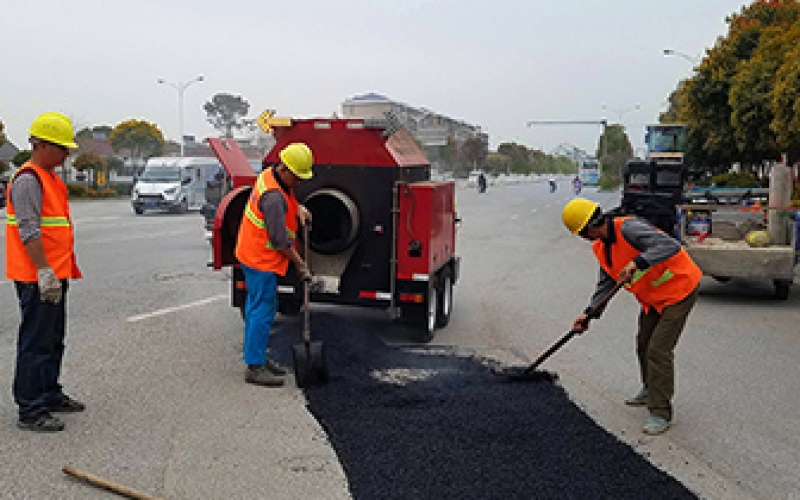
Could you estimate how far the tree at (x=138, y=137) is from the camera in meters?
65.6

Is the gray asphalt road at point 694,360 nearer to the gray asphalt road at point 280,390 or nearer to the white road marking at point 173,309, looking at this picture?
the gray asphalt road at point 280,390

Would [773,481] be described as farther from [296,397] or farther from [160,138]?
[160,138]

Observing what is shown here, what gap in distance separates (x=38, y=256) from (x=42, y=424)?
3.29 feet

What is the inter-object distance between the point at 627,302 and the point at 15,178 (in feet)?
26.2

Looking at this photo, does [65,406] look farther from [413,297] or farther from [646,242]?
[646,242]

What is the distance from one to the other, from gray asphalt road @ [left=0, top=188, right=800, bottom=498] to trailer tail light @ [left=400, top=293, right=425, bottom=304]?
673 mm

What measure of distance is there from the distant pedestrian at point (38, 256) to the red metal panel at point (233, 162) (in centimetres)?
258

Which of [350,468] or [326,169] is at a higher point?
[326,169]

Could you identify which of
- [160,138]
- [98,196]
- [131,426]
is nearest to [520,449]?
[131,426]

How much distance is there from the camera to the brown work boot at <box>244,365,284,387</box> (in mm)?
6191

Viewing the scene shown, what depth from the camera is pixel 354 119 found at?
756cm

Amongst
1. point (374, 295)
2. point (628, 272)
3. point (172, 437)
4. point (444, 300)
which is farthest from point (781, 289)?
point (172, 437)

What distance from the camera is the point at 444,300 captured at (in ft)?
28.7

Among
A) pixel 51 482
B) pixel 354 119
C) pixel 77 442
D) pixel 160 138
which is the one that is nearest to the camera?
pixel 51 482
